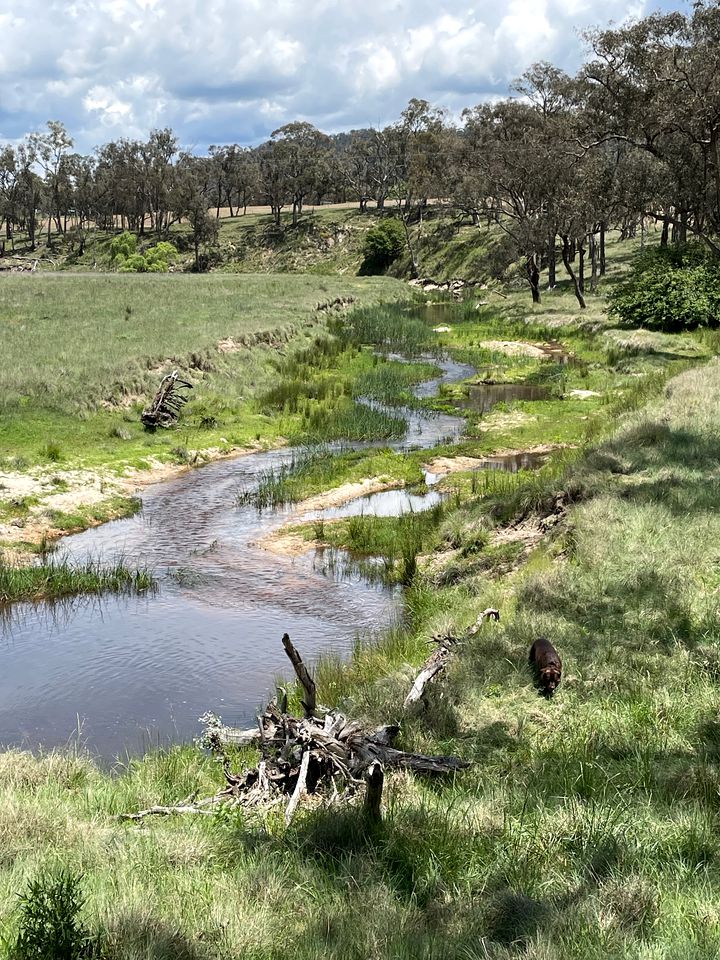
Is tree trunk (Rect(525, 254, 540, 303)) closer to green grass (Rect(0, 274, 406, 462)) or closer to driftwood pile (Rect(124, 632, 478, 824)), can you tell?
green grass (Rect(0, 274, 406, 462))

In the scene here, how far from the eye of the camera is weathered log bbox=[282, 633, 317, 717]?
20.3 ft

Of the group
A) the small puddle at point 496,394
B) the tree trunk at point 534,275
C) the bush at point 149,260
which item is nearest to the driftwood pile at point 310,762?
the small puddle at point 496,394

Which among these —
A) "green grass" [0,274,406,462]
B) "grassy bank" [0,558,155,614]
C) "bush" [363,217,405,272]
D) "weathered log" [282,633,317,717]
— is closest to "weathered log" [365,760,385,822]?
"weathered log" [282,633,317,717]

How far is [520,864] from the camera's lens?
4.95 metres

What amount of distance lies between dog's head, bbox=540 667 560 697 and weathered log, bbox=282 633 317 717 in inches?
83.3

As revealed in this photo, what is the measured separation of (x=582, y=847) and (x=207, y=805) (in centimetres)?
273

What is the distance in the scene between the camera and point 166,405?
24.2 metres

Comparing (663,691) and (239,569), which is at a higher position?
(663,691)

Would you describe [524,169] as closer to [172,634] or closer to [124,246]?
[172,634]

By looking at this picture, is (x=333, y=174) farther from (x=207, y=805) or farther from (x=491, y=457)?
(x=207, y=805)

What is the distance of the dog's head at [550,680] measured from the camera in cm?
747

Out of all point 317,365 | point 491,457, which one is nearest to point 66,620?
point 491,457

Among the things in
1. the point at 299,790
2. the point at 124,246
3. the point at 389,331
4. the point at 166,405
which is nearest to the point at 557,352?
the point at 389,331

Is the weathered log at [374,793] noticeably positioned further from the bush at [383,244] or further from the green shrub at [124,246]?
the green shrub at [124,246]
